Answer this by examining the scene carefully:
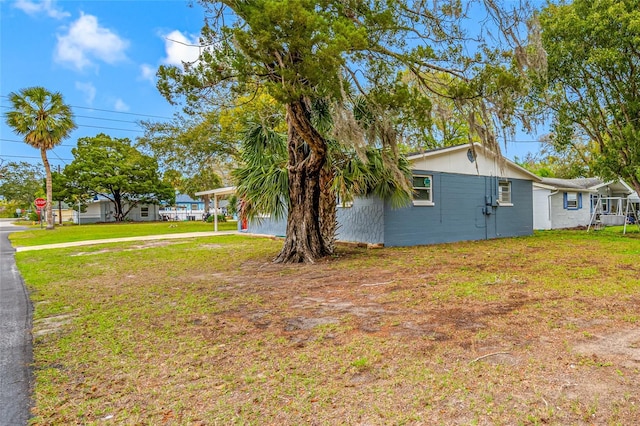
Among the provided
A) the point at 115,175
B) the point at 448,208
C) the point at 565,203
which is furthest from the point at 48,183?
the point at 565,203

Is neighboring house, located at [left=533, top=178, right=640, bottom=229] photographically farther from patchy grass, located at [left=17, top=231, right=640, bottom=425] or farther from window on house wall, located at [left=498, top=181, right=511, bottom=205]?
patchy grass, located at [left=17, top=231, right=640, bottom=425]

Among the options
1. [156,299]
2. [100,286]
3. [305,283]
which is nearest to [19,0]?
[100,286]

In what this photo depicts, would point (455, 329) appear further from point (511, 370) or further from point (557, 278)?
point (557, 278)

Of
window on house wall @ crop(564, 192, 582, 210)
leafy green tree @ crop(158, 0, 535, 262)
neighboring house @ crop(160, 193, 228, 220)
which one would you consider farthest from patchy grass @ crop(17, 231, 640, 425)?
neighboring house @ crop(160, 193, 228, 220)

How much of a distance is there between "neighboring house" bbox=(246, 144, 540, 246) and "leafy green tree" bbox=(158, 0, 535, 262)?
13.0 ft

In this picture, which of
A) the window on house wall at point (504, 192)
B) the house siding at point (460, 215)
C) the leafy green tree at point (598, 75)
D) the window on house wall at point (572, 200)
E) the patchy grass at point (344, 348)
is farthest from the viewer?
the window on house wall at point (572, 200)

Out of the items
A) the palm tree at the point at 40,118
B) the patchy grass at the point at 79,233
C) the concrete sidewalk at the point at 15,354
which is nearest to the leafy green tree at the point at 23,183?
the palm tree at the point at 40,118

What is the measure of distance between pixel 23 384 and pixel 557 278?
6.96 metres

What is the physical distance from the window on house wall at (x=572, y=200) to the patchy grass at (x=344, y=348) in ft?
50.6

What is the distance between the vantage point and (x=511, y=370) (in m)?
2.86

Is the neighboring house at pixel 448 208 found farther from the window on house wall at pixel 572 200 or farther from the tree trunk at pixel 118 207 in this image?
the tree trunk at pixel 118 207

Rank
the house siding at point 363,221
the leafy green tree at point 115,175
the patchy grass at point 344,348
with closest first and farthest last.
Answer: the patchy grass at point 344,348, the house siding at point 363,221, the leafy green tree at point 115,175

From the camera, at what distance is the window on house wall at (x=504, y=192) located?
49.2 feet

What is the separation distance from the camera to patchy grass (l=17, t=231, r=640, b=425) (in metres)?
2.42
